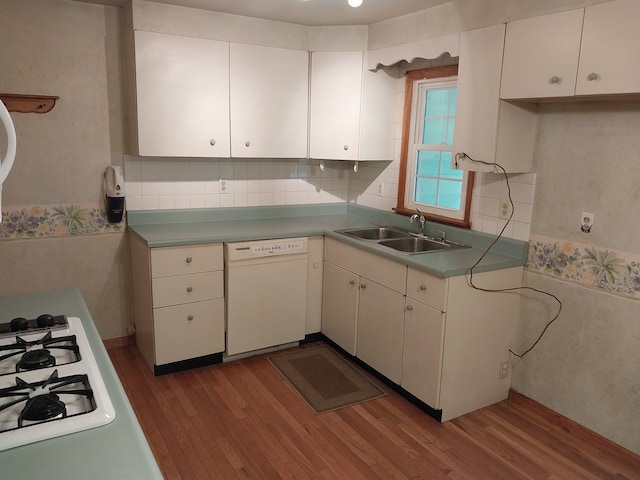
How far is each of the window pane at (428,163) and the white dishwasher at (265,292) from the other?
1.01 meters

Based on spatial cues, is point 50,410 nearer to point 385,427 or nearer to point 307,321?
point 385,427

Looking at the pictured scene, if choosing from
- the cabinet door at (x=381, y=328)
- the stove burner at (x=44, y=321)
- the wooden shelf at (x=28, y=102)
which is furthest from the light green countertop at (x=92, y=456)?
the wooden shelf at (x=28, y=102)

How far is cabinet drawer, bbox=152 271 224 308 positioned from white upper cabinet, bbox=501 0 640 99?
205 centimetres

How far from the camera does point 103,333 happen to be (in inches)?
142

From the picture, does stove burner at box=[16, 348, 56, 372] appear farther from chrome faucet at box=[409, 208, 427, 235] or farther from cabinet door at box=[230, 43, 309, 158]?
chrome faucet at box=[409, 208, 427, 235]

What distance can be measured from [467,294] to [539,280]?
1.60 ft

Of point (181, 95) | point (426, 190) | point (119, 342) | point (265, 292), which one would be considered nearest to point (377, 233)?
point (426, 190)

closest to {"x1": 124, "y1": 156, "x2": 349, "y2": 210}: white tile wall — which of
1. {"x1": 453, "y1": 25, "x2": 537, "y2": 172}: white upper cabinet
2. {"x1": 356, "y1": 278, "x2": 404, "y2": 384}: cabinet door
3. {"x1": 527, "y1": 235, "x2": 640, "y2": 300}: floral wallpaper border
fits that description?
{"x1": 356, "y1": 278, "x2": 404, "y2": 384}: cabinet door

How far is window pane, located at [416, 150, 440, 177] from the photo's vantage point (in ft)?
11.5

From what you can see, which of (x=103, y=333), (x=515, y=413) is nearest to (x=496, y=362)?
(x=515, y=413)

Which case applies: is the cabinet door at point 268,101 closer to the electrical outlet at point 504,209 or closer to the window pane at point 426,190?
the window pane at point 426,190

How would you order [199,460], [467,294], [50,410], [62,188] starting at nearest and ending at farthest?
1. [50,410]
2. [199,460]
3. [467,294]
4. [62,188]

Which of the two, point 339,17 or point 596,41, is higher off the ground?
point 339,17

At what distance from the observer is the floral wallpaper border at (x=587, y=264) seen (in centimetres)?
248
